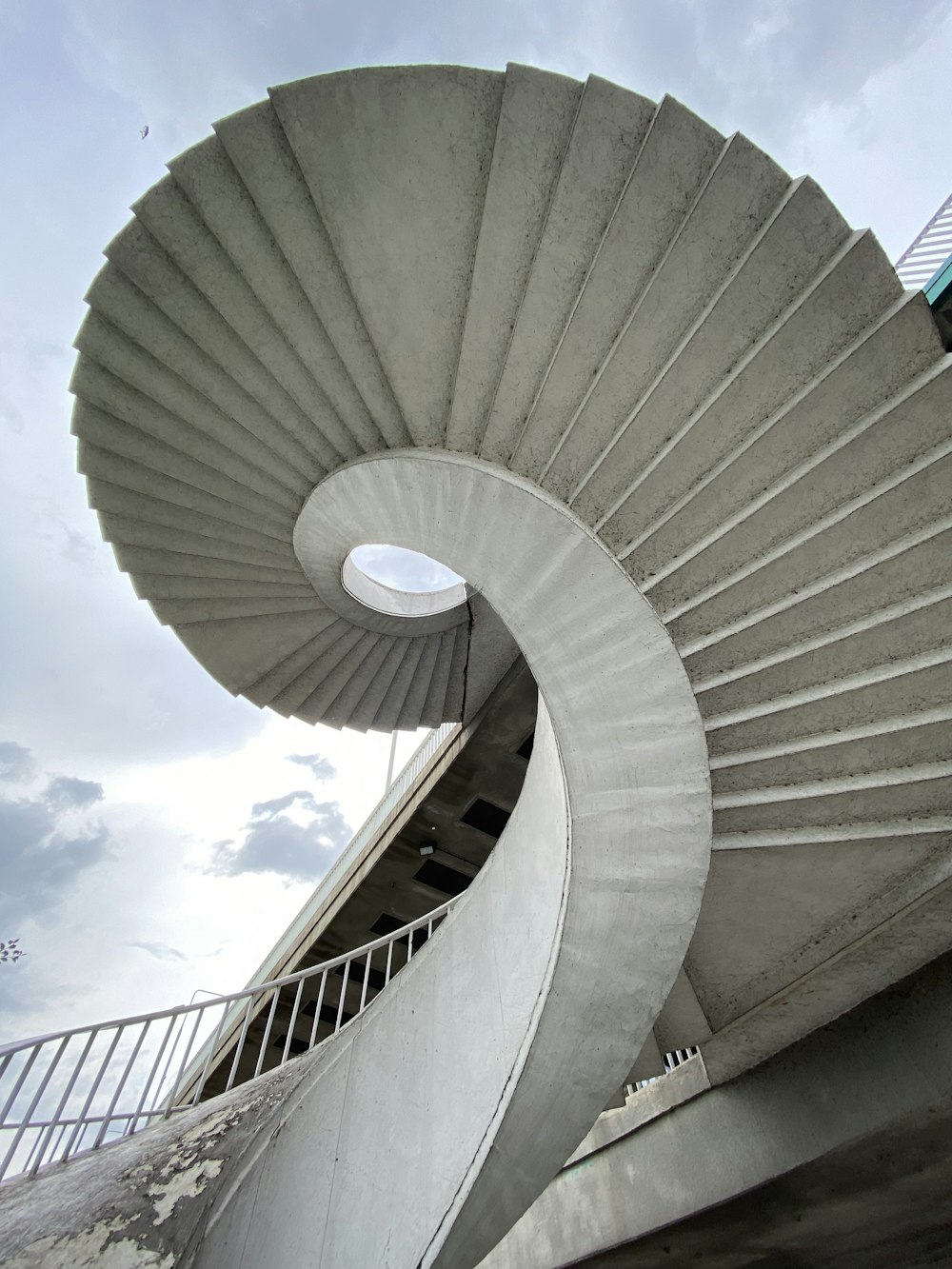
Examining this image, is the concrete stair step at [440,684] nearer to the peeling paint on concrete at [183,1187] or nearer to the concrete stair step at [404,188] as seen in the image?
the concrete stair step at [404,188]

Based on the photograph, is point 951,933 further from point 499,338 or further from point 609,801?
point 499,338

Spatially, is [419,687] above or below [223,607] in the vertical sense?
above

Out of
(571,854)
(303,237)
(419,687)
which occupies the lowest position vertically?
(571,854)

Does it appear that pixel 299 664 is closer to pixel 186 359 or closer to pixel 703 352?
pixel 186 359

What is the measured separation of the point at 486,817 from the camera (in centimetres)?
1041

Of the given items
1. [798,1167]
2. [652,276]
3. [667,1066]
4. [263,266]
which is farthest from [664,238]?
[667,1066]

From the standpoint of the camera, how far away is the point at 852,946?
4.59 m

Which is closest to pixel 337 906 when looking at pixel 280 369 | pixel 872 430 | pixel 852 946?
pixel 852 946

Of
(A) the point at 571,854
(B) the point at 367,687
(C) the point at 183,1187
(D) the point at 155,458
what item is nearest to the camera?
(A) the point at 571,854

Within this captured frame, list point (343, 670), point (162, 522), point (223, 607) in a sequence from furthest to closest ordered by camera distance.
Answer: point (343, 670) → point (223, 607) → point (162, 522)

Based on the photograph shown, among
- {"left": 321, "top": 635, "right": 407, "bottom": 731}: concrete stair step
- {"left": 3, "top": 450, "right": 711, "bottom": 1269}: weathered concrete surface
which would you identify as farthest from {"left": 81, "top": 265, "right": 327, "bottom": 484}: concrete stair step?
{"left": 321, "top": 635, "right": 407, "bottom": 731}: concrete stair step

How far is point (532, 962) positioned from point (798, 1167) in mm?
2788

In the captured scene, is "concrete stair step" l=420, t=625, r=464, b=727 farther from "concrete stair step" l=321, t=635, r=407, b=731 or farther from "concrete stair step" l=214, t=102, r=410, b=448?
"concrete stair step" l=214, t=102, r=410, b=448

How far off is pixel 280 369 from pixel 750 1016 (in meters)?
5.09
